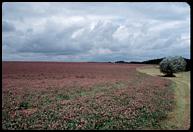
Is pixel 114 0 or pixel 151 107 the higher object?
pixel 114 0

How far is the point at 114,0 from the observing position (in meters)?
8.23

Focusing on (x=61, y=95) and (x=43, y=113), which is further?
(x=61, y=95)

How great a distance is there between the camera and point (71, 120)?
15.3 meters

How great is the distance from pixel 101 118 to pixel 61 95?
9.87m

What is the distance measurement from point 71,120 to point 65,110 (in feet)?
8.39

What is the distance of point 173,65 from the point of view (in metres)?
59.3

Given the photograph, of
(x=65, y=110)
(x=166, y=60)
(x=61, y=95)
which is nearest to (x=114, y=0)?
(x=65, y=110)

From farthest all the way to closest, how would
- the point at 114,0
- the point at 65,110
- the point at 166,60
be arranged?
the point at 166,60 → the point at 65,110 → the point at 114,0

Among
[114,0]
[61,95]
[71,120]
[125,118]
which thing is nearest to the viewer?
[114,0]

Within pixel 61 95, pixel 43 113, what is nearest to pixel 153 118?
pixel 43 113

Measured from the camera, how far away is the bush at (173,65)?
59.2 metres

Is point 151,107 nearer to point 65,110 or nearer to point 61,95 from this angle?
point 65,110

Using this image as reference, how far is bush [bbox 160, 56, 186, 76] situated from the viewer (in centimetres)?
5925

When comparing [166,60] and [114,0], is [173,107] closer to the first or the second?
[114,0]
